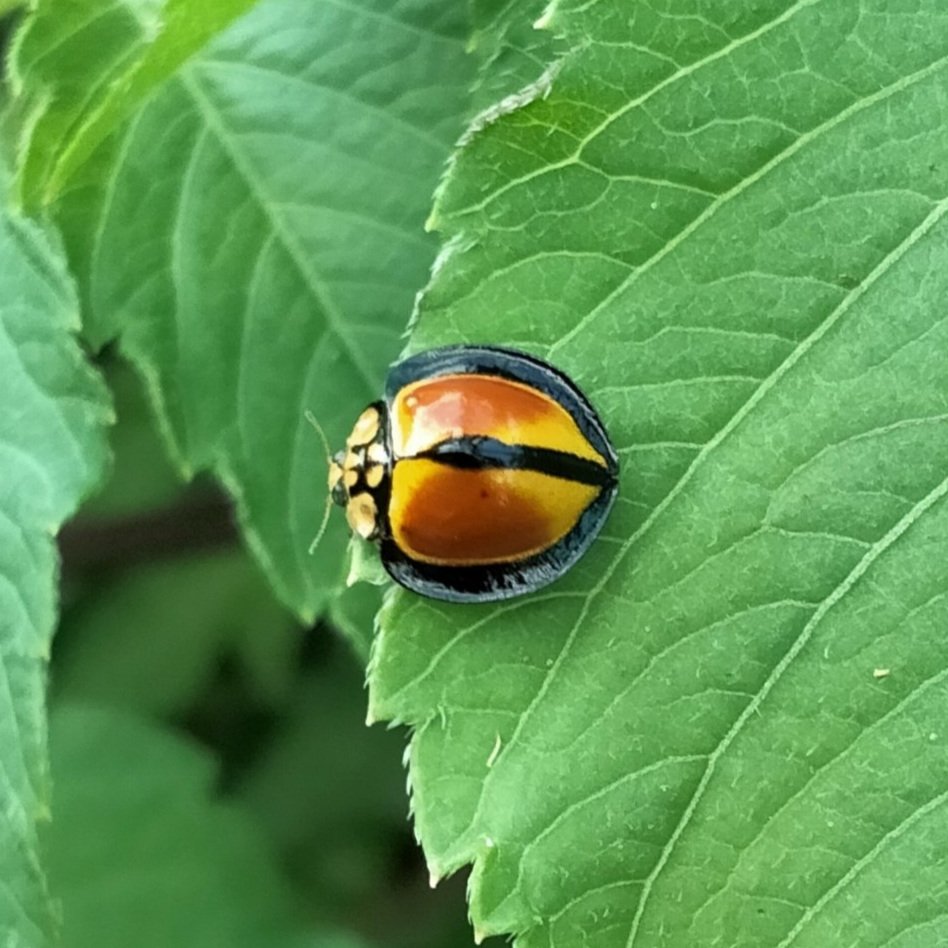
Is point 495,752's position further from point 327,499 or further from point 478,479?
point 327,499

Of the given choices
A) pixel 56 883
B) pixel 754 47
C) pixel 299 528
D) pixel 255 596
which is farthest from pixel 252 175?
pixel 56 883

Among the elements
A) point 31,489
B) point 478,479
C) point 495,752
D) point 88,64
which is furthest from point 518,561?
point 88,64

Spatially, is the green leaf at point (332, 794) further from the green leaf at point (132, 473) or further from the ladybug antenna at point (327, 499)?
the ladybug antenna at point (327, 499)

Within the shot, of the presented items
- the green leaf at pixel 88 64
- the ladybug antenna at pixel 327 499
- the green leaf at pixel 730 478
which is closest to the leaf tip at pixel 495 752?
the green leaf at pixel 730 478

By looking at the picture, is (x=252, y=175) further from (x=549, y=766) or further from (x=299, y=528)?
(x=549, y=766)

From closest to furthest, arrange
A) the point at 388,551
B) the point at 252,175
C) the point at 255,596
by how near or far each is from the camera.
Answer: the point at 388,551
the point at 252,175
the point at 255,596
